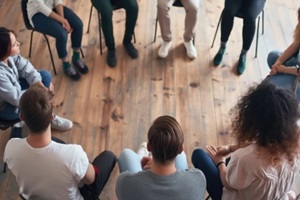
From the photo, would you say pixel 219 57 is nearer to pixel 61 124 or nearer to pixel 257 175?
pixel 61 124

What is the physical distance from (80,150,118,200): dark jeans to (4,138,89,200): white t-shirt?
0.57 ft

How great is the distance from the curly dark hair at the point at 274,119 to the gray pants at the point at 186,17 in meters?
1.40

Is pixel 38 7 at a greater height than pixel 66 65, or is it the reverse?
pixel 38 7

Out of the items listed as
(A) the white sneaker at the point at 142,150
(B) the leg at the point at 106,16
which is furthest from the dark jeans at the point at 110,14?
(A) the white sneaker at the point at 142,150

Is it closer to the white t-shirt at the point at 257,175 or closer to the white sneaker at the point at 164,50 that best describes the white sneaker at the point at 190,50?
the white sneaker at the point at 164,50

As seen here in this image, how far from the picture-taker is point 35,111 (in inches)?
52.6

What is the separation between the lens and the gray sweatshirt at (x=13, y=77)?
181 centimetres

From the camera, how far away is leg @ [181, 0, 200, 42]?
8.38 ft

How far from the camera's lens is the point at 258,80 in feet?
8.70

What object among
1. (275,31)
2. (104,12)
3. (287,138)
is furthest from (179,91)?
(287,138)

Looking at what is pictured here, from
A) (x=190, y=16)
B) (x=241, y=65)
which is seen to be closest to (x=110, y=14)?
(x=190, y=16)

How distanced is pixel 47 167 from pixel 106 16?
4.83 feet

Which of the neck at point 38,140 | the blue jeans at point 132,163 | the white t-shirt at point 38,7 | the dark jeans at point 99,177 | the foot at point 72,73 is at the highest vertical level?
the white t-shirt at point 38,7

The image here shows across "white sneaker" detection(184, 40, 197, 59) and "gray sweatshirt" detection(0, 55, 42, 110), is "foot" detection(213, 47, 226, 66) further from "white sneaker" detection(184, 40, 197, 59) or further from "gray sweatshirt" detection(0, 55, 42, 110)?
"gray sweatshirt" detection(0, 55, 42, 110)
